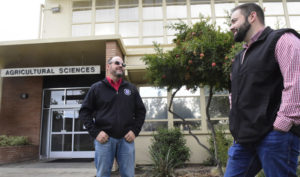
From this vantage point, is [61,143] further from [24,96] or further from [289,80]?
[289,80]

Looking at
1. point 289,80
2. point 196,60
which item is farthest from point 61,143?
point 289,80

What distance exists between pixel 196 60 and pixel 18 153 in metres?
7.40

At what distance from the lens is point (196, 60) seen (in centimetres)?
508

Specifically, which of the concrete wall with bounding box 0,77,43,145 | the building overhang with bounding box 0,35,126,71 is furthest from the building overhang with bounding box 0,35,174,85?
the concrete wall with bounding box 0,77,43,145

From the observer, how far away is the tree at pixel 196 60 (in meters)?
4.96

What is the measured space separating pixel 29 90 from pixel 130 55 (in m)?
5.01

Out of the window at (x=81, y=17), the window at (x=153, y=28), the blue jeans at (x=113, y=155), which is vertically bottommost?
the blue jeans at (x=113, y=155)

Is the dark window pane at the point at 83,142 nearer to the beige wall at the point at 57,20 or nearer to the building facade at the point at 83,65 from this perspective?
the building facade at the point at 83,65

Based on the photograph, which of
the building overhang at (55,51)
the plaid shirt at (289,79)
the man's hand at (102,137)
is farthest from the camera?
the building overhang at (55,51)

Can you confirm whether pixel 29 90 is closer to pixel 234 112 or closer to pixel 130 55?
pixel 130 55

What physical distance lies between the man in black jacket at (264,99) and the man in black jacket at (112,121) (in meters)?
1.34

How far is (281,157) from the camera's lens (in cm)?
151

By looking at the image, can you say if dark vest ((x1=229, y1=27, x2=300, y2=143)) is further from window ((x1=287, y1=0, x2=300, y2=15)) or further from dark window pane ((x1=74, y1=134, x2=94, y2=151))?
window ((x1=287, y1=0, x2=300, y2=15))

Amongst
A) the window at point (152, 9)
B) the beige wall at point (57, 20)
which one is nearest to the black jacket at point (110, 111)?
the window at point (152, 9)
